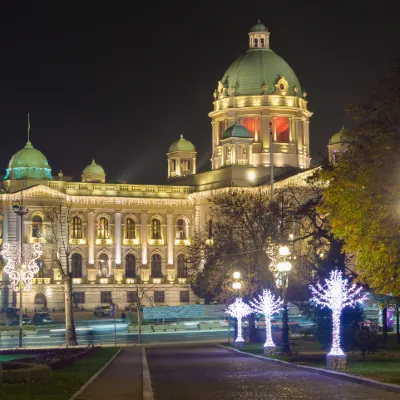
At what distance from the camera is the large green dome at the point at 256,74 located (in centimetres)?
14538

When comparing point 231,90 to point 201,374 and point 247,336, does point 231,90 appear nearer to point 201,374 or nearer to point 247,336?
point 247,336

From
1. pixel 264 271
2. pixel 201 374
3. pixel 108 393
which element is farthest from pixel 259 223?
pixel 108 393

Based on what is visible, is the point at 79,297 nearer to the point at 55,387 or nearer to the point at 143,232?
the point at 143,232

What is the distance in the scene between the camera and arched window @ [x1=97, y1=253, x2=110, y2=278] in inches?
5556

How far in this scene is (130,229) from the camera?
14550 cm

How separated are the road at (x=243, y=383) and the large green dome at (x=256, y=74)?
313ft

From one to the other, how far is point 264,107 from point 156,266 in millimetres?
23396

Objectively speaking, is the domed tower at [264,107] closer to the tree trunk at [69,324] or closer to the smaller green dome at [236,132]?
the smaller green dome at [236,132]

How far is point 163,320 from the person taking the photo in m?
111

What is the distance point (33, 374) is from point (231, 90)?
11421cm

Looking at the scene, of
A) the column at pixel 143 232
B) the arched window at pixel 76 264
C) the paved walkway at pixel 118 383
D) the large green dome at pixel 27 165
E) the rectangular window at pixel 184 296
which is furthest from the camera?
the column at pixel 143 232

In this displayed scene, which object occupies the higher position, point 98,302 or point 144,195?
point 144,195

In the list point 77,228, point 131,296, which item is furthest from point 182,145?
point 131,296

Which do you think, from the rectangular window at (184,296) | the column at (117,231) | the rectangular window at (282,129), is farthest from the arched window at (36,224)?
the rectangular window at (282,129)
